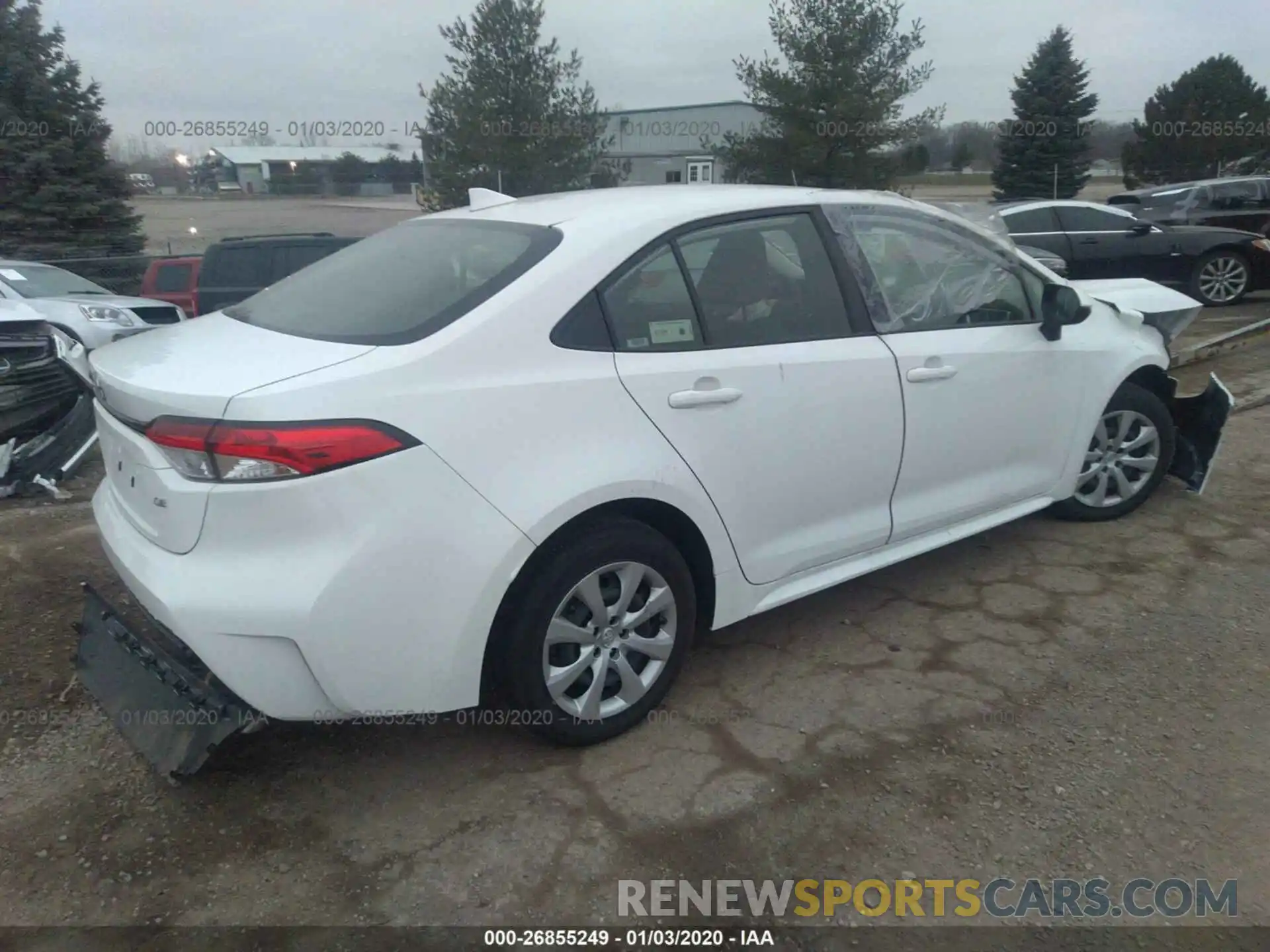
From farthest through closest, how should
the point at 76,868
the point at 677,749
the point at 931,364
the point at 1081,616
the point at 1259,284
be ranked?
1. the point at 1259,284
2. the point at 1081,616
3. the point at 931,364
4. the point at 677,749
5. the point at 76,868

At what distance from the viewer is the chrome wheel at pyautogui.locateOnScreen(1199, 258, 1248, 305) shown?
444 inches

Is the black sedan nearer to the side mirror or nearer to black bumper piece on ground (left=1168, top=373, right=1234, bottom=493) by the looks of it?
black bumper piece on ground (left=1168, top=373, right=1234, bottom=493)

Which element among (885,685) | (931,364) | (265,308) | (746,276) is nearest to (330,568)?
(265,308)

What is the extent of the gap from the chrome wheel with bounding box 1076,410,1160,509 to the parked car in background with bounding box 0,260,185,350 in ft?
31.1

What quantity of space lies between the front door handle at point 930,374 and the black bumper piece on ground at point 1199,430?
6.20 feet

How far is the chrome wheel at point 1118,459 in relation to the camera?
4316 millimetres

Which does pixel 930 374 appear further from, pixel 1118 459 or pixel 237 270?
pixel 237 270

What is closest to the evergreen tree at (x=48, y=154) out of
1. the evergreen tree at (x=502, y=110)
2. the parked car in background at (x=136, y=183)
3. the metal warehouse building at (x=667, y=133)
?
the parked car in background at (x=136, y=183)

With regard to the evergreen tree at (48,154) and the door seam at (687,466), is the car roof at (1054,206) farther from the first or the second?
the evergreen tree at (48,154)

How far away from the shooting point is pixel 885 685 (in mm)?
3205

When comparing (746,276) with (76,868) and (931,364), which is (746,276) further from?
(76,868)

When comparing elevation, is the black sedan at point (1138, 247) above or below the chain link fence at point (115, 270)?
above

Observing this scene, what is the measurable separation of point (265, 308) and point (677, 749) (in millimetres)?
1970

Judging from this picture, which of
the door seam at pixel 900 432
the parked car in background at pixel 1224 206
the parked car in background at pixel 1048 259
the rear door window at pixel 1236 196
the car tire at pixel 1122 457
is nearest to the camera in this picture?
the door seam at pixel 900 432
